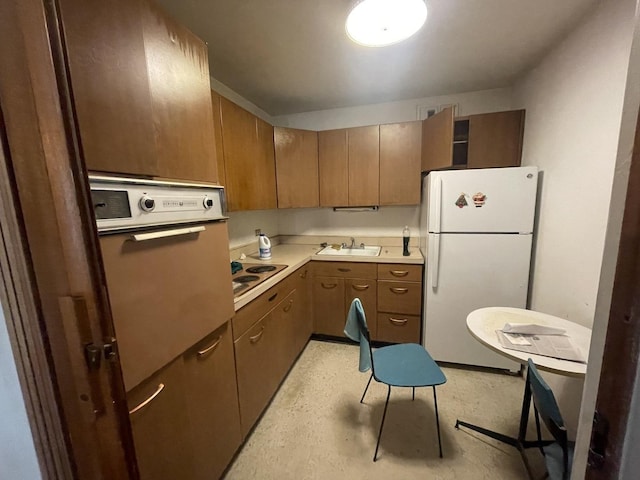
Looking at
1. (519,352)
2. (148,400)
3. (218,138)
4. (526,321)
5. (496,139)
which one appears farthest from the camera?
(496,139)

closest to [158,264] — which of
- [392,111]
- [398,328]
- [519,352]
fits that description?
[519,352]

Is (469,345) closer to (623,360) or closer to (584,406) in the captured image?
(584,406)

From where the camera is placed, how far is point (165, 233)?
2.82ft

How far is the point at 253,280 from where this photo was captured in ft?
5.47

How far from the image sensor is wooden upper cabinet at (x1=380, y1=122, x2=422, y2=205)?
2.33 meters

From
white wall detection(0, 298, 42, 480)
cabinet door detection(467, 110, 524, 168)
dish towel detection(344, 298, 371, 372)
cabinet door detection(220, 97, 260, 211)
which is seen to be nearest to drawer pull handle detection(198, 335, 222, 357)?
white wall detection(0, 298, 42, 480)

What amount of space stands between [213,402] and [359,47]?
211cm

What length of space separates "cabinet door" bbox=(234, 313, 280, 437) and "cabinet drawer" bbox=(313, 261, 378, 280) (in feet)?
2.67

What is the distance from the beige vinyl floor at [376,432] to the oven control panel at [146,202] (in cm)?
135

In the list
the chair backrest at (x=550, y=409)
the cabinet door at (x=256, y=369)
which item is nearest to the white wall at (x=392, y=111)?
the cabinet door at (x=256, y=369)

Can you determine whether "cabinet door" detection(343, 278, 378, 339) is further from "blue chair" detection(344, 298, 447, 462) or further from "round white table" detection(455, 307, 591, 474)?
"round white table" detection(455, 307, 591, 474)

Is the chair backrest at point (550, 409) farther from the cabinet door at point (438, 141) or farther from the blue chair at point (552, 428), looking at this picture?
the cabinet door at point (438, 141)

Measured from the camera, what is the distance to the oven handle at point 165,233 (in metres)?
0.77

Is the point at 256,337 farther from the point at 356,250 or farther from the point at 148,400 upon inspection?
the point at 356,250
